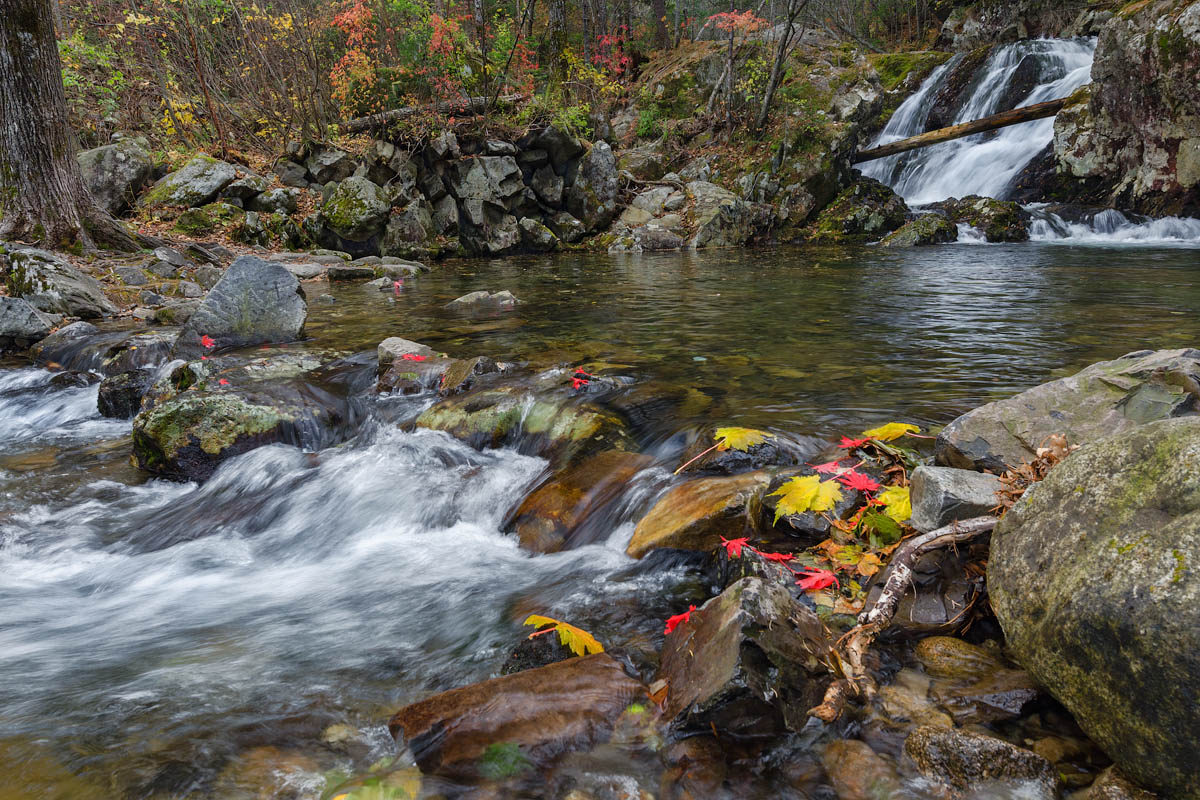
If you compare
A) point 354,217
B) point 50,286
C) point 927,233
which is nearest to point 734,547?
point 50,286

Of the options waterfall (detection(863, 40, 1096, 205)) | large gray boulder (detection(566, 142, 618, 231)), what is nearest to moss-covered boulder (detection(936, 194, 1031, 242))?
waterfall (detection(863, 40, 1096, 205))

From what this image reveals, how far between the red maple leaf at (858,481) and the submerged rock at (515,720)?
152cm

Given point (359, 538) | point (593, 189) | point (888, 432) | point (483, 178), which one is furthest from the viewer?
point (593, 189)

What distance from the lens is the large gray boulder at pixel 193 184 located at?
49.5 feet

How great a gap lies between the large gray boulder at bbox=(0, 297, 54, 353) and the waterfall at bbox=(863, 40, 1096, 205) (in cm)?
2110

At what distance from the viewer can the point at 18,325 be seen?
8125 millimetres

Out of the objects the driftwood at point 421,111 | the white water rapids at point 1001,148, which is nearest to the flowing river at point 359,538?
the white water rapids at point 1001,148

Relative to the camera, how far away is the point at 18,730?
→ 7.83 ft

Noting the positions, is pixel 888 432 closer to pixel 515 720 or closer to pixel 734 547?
pixel 734 547

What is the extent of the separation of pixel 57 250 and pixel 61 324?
2589mm

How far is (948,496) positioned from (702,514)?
3.75 ft

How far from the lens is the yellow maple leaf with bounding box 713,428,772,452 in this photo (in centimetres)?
387

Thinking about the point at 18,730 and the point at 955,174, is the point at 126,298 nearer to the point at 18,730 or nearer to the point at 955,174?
the point at 18,730

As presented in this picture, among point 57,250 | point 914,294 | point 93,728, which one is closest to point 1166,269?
point 914,294
